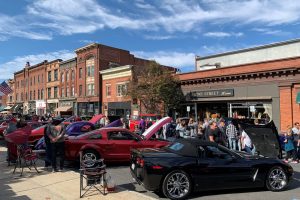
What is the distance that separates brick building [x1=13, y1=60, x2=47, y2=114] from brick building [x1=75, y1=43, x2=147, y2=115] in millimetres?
14591

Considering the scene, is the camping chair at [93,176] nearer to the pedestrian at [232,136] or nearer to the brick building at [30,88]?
the pedestrian at [232,136]

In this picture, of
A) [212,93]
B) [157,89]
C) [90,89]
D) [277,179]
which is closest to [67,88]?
[90,89]

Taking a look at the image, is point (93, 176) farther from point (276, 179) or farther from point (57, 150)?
point (276, 179)


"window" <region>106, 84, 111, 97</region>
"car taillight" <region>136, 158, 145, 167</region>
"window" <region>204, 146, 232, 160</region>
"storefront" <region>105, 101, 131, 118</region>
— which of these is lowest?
"car taillight" <region>136, 158, 145, 167</region>

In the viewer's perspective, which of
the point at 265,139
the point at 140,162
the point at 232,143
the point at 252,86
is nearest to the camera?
the point at 140,162

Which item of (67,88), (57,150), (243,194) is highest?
(67,88)

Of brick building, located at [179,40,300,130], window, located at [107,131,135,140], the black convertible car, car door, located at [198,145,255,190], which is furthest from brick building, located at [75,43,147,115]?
car door, located at [198,145,255,190]

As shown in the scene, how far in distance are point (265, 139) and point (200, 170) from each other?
3600 mm

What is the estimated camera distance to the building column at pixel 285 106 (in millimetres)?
23562

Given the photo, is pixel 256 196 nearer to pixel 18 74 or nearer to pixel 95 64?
pixel 95 64

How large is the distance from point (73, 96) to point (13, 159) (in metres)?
44.4

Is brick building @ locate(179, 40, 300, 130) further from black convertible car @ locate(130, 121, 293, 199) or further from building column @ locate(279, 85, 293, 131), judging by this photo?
black convertible car @ locate(130, 121, 293, 199)

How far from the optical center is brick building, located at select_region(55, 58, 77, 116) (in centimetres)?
5534

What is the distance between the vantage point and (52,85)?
62.6m
